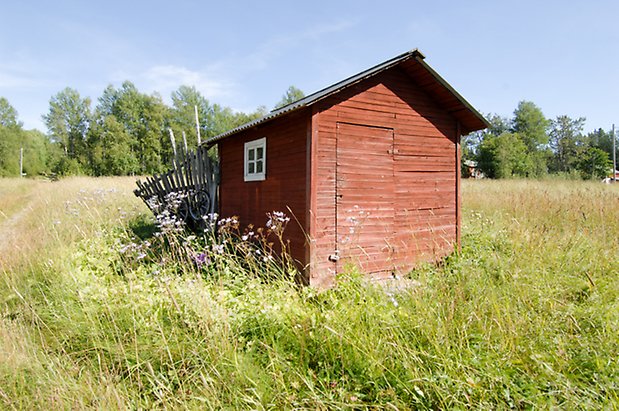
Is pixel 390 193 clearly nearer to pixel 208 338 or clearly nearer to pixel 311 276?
pixel 311 276

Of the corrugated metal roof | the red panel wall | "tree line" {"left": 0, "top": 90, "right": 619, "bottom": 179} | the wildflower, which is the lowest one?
the wildflower

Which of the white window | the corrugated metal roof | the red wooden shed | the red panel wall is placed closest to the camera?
the corrugated metal roof

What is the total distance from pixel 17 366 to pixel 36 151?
63.0 metres

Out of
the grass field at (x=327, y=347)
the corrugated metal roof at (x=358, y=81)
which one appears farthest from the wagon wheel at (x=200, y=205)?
the grass field at (x=327, y=347)

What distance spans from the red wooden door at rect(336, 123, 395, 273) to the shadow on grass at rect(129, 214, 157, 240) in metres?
5.27

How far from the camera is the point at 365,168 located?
18.3ft

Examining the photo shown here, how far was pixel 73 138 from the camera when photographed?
40.0m

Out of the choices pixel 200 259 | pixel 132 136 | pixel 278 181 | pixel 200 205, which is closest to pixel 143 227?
pixel 200 205

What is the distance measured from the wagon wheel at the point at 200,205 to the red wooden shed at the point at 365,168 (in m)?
1.44

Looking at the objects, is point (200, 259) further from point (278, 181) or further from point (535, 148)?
point (535, 148)

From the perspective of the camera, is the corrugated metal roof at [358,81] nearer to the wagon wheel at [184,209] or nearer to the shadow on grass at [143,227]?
the wagon wheel at [184,209]

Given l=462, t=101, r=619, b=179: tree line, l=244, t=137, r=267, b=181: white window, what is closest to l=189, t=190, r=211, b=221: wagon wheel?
l=244, t=137, r=267, b=181: white window

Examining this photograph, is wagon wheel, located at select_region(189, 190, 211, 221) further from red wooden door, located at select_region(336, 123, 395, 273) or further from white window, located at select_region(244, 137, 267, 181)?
red wooden door, located at select_region(336, 123, 395, 273)

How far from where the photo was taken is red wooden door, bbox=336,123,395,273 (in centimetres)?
529
